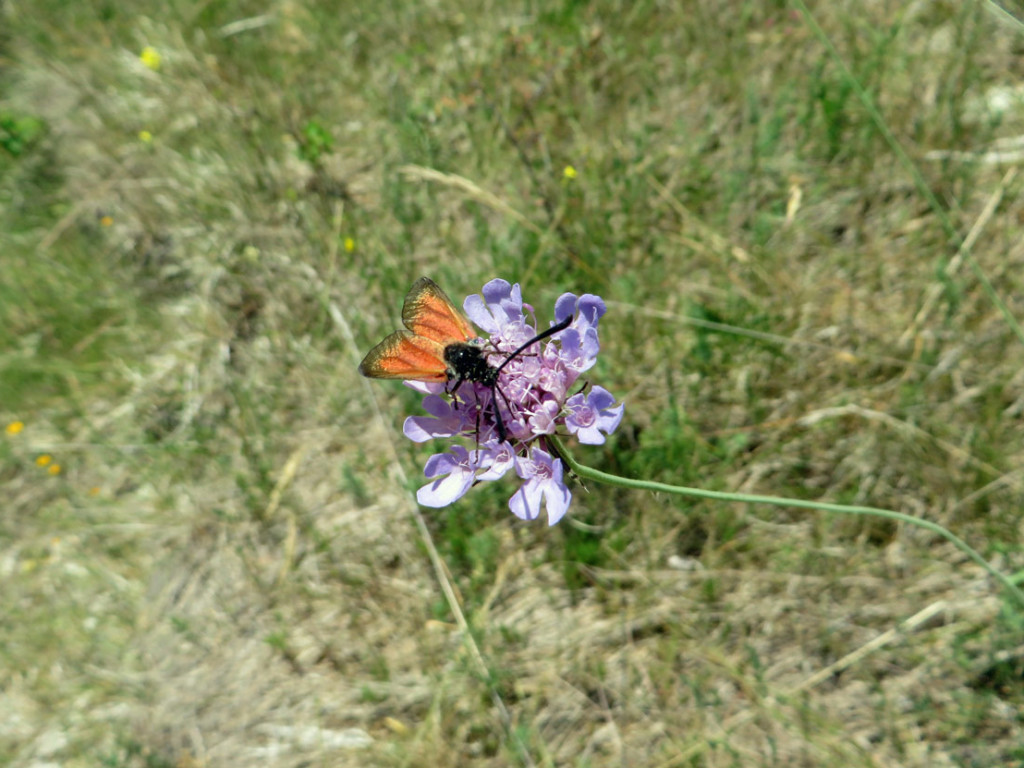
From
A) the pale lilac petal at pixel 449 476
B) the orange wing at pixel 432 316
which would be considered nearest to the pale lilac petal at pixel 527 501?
the pale lilac petal at pixel 449 476

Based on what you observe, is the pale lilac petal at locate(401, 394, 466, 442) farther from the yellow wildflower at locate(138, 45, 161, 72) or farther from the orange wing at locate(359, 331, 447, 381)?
the yellow wildflower at locate(138, 45, 161, 72)

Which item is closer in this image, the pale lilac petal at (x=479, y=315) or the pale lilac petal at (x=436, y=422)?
the pale lilac petal at (x=436, y=422)

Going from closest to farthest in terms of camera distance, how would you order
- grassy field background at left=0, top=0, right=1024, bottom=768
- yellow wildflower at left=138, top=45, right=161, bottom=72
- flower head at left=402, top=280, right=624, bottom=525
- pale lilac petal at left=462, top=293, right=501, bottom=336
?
flower head at left=402, top=280, right=624, bottom=525 → pale lilac petal at left=462, top=293, right=501, bottom=336 → grassy field background at left=0, top=0, right=1024, bottom=768 → yellow wildflower at left=138, top=45, right=161, bottom=72

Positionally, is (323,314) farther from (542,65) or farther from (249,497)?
(542,65)

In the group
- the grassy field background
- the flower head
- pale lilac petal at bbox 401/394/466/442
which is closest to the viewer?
the flower head

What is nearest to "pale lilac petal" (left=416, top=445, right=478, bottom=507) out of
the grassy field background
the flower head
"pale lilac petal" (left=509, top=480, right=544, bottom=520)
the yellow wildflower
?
the flower head

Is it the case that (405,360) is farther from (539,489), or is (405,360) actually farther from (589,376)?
(589,376)

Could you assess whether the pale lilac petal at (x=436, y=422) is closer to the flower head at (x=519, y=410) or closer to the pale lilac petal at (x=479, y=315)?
the flower head at (x=519, y=410)
